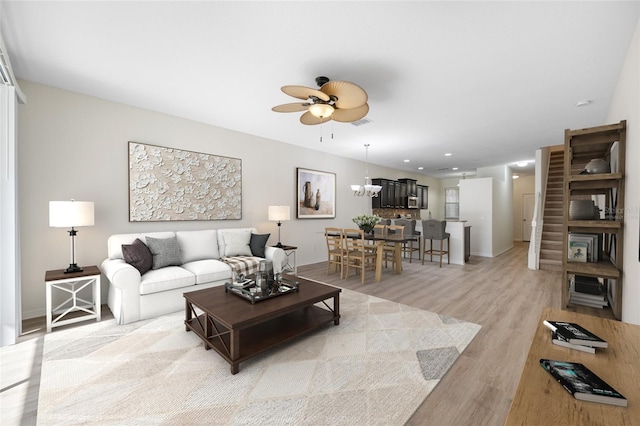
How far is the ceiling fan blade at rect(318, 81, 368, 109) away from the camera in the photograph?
7.63ft

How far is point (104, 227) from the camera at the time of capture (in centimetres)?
353

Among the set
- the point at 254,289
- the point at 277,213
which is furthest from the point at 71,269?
the point at 277,213

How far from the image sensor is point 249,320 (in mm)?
2123

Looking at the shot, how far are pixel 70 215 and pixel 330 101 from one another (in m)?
2.91

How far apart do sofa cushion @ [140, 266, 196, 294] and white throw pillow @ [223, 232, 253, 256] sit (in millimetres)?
880

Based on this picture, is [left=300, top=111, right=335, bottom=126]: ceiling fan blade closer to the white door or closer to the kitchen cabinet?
the kitchen cabinet

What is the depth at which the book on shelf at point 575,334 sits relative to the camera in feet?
3.68

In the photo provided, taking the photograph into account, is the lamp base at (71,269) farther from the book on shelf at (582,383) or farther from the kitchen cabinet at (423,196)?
→ the kitchen cabinet at (423,196)

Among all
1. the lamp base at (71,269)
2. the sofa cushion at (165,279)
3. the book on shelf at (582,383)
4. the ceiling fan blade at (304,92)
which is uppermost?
the ceiling fan blade at (304,92)

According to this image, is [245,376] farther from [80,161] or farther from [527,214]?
[527,214]

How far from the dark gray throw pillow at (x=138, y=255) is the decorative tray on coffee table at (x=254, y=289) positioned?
1.23 m

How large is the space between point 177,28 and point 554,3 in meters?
2.77

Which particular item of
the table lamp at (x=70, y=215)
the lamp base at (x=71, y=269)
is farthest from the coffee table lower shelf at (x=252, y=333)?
the table lamp at (x=70, y=215)

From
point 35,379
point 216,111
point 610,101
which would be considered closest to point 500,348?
point 610,101
